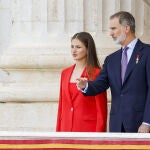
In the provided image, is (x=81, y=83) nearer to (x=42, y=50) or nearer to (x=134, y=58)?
(x=134, y=58)

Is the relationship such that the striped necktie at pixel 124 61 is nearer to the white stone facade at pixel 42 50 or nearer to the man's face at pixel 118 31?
the man's face at pixel 118 31

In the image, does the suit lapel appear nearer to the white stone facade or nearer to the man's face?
the man's face

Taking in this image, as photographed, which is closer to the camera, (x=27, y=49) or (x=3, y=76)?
(x=27, y=49)

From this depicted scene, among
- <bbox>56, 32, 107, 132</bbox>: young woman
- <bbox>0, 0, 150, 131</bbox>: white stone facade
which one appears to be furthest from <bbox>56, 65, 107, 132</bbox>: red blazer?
<bbox>0, 0, 150, 131</bbox>: white stone facade

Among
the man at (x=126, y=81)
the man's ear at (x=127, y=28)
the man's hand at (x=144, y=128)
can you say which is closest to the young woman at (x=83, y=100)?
the man at (x=126, y=81)

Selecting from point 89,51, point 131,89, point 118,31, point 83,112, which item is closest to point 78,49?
point 89,51

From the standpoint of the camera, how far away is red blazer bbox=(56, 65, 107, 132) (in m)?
8.10

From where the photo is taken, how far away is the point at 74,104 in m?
8.14

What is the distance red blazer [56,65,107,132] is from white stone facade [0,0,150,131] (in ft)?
5.60

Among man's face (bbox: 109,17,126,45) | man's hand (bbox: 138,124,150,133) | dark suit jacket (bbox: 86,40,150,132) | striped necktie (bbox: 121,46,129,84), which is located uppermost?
man's face (bbox: 109,17,126,45)

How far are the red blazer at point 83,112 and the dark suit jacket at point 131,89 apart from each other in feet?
0.75

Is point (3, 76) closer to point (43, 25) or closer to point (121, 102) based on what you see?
point (43, 25)

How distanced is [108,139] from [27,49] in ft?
12.2

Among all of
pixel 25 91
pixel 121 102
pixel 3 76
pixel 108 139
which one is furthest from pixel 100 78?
pixel 3 76
